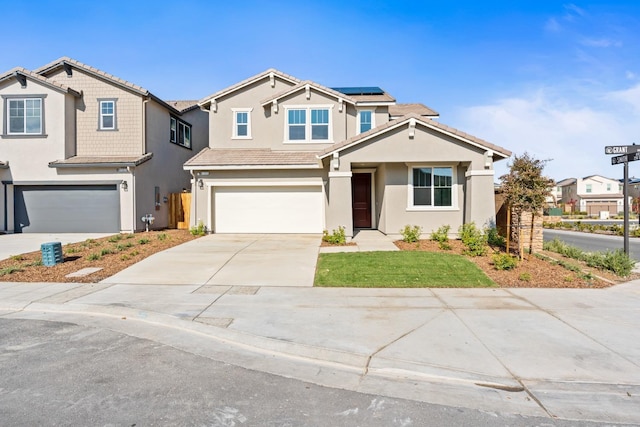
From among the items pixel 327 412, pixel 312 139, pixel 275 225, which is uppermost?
pixel 312 139

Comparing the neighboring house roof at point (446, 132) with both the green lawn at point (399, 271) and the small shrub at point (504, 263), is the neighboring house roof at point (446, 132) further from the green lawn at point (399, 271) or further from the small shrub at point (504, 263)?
the small shrub at point (504, 263)

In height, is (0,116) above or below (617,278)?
above

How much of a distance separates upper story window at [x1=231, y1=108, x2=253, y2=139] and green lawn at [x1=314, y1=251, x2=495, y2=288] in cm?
992

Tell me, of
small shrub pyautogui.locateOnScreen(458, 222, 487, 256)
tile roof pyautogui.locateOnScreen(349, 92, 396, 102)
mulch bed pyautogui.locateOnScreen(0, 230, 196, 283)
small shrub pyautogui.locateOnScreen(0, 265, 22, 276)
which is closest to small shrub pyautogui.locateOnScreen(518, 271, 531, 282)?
small shrub pyautogui.locateOnScreen(458, 222, 487, 256)

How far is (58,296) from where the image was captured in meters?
8.00

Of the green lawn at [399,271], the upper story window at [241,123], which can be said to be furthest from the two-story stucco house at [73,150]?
the green lawn at [399,271]

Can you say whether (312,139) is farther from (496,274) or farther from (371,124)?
(496,274)

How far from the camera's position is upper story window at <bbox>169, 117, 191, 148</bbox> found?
22.7 meters

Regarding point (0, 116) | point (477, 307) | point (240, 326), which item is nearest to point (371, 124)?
point (477, 307)

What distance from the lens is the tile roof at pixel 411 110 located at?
72.6ft

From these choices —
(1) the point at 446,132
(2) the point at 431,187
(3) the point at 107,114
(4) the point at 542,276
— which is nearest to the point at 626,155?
(4) the point at 542,276

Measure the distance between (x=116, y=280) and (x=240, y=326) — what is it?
498cm

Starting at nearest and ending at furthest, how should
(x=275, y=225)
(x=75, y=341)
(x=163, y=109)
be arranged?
(x=75, y=341), (x=275, y=225), (x=163, y=109)

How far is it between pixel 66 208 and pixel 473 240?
18.1m
